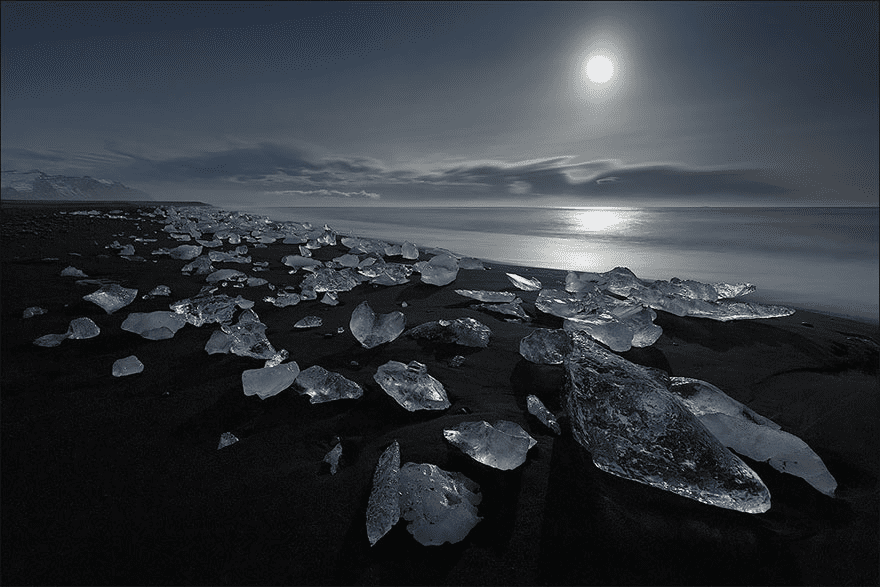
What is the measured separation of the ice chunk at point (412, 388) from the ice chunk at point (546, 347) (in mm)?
596

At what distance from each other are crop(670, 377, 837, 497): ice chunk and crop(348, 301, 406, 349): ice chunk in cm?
142

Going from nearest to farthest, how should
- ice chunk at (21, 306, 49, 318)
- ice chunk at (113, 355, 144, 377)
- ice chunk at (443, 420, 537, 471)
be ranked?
1. ice chunk at (443, 420, 537, 471)
2. ice chunk at (113, 355, 144, 377)
3. ice chunk at (21, 306, 49, 318)

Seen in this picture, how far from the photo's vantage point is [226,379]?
1.69 m

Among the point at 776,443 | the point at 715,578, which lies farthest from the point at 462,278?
the point at 715,578

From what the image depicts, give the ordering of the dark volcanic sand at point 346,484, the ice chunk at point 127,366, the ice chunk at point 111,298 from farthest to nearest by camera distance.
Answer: the ice chunk at point 111,298 < the ice chunk at point 127,366 < the dark volcanic sand at point 346,484

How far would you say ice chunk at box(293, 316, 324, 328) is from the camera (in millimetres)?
2356

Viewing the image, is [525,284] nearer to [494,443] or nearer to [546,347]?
[546,347]

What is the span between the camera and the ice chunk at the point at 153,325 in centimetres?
208

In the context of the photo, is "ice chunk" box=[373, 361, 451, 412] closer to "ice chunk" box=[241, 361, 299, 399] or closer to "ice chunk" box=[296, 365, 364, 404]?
"ice chunk" box=[296, 365, 364, 404]

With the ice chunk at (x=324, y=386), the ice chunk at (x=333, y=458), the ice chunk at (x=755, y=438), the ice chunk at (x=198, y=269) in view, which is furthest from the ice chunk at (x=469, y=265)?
the ice chunk at (x=333, y=458)

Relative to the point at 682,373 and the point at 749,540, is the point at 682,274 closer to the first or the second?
the point at 682,373

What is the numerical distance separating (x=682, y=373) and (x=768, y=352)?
28.4 inches

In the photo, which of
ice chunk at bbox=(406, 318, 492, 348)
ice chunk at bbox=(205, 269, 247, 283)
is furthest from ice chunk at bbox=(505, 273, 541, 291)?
ice chunk at bbox=(205, 269, 247, 283)

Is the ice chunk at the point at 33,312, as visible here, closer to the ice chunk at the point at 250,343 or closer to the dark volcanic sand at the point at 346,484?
the dark volcanic sand at the point at 346,484
